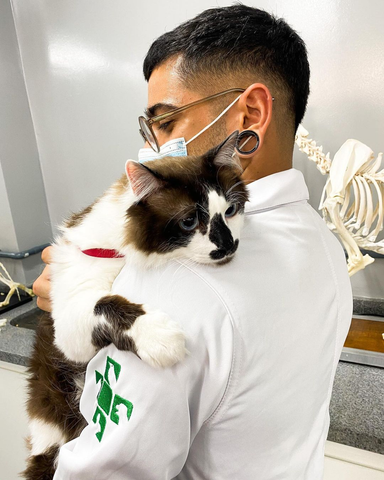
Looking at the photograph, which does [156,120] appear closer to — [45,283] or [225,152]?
[225,152]

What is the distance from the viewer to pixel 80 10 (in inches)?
91.4

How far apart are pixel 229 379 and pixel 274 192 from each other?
0.41m

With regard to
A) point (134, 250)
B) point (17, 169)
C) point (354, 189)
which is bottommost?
point (17, 169)

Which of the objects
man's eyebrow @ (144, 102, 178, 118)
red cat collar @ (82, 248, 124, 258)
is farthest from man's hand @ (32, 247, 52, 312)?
man's eyebrow @ (144, 102, 178, 118)

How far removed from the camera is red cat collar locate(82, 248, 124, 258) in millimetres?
797

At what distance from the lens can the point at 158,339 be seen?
550 millimetres

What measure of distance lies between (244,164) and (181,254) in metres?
0.33

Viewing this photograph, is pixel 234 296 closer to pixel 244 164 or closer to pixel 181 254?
pixel 181 254

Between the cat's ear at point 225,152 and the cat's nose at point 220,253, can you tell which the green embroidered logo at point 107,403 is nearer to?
the cat's nose at point 220,253

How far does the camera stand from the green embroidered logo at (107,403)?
1.79 ft

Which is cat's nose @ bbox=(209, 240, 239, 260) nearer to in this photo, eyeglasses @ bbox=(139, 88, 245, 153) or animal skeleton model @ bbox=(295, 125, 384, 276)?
eyeglasses @ bbox=(139, 88, 245, 153)

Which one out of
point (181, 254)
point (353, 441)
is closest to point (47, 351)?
point (181, 254)

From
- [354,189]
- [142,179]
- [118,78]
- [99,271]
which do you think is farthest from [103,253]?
[118,78]

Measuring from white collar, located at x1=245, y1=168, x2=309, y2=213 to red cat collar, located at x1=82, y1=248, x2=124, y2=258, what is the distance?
0.31 m
